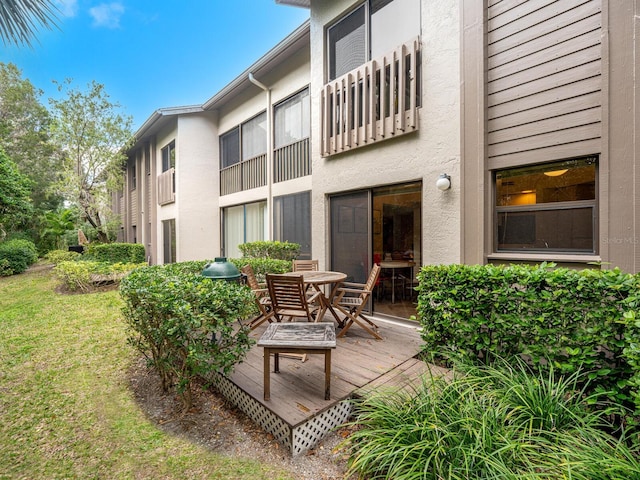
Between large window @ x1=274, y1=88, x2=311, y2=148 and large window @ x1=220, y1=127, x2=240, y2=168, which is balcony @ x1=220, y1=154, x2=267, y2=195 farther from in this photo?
large window @ x1=274, y1=88, x2=311, y2=148

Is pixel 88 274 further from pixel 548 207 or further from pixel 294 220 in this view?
pixel 548 207

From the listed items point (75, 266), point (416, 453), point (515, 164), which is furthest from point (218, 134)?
point (416, 453)

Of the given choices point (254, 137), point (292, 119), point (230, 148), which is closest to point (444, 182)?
point (292, 119)

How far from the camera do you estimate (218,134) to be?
11.7 meters

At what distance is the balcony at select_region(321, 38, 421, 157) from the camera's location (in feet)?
16.6

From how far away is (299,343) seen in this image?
111 inches

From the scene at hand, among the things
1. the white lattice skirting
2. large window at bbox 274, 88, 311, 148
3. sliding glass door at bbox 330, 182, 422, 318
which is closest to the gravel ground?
the white lattice skirting

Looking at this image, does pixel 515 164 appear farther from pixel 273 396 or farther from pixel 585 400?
pixel 273 396

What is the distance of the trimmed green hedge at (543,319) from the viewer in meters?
2.53

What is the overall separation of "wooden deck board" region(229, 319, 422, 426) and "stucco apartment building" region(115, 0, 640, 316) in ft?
5.00

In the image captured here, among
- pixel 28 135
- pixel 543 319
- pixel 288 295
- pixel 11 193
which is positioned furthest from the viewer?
pixel 28 135

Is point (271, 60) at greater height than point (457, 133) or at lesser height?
greater

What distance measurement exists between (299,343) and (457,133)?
12.5 feet

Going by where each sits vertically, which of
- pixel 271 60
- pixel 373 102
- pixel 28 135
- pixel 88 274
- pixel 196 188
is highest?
pixel 28 135
